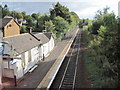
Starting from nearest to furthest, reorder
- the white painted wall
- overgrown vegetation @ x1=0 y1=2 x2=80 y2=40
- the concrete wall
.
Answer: the white painted wall < the concrete wall < overgrown vegetation @ x1=0 y1=2 x2=80 y2=40

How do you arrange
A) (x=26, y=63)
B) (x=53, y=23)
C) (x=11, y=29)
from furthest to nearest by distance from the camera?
(x=53, y=23), (x=11, y=29), (x=26, y=63)

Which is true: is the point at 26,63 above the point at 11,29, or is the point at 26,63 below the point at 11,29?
below

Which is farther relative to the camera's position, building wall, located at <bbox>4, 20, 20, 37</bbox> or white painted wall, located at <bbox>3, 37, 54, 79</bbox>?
building wall, located at <bbox>4, 20, 20, 37</bbox>

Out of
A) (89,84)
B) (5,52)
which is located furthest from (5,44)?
(89,84)

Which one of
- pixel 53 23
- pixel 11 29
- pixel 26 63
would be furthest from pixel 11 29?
pixel 53 23

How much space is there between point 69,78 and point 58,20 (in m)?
31.9

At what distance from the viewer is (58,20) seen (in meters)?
46.2

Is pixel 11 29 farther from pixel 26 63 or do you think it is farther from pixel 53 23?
pixel 53 23

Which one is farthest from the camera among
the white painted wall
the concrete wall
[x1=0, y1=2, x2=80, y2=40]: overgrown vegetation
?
[x1=0, y1=2, x2=80, y2=40]: overgrown vegetation

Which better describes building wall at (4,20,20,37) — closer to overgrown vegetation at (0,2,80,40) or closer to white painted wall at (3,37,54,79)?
overgrown vegetation at (0,2,80,40)

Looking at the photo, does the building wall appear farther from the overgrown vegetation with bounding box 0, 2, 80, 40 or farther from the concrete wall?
the overgrown vegetation with bounding box 0, 2, 80, 40

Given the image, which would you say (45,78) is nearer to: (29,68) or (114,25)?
(29,68)

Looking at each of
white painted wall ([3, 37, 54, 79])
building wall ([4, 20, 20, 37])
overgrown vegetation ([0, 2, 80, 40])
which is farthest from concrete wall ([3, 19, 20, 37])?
white painted wall ([3, 37, 54, 79])

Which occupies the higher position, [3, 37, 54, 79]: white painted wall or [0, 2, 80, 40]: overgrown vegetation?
[0, 2, 80, 40]: overgrown vegetation
